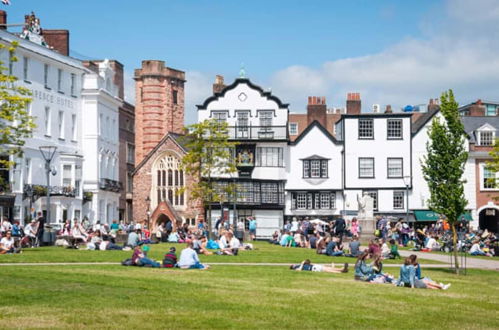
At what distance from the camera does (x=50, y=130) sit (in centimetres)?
6028

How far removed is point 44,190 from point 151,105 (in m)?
24.9

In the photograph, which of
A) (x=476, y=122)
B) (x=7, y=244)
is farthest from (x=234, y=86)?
(x=7, y=244)

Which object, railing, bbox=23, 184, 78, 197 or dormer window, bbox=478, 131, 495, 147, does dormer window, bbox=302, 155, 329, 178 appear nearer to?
dormer window, bbox=478, 131, 495, 147

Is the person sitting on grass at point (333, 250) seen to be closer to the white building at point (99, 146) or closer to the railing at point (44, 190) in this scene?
the railing at point (44, 190)

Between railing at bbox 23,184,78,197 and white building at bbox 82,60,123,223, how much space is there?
4055 millimetres

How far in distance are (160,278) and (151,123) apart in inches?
2262

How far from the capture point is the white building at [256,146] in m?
70.7

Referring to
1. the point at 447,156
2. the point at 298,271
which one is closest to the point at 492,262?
the point at 447,156

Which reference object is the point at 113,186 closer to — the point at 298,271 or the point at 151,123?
the point at 151,123

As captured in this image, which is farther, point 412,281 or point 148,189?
point 148,189

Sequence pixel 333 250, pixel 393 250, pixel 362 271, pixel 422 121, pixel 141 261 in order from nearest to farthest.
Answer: pixel 362 271, pixel 141 261, pixel 393 250, pixel 333 250, pixel 422 121

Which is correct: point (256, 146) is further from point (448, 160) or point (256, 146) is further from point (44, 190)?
point (448, 160)

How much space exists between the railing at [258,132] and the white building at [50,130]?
44.3ft

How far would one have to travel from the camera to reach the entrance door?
232ft
